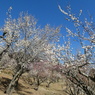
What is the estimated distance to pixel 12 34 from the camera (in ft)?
58.1

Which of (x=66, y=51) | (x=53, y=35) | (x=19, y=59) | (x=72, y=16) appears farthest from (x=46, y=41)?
(x=72, y=16)

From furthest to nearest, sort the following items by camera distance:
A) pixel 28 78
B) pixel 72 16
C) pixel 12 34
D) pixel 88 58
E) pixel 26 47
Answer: pixel 28 78, pixel 26 47, pixel 12 34, pixel 88 58, pixel 72 16

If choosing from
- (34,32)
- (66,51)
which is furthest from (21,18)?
(66,51)

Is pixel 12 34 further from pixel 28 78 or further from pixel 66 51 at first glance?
pixel 28 78

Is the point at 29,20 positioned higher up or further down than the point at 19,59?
higher up

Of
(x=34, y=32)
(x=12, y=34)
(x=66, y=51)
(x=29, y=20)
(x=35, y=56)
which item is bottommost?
(x=66, y=51)

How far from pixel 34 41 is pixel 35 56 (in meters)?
1.95

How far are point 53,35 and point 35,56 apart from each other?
4.32 m

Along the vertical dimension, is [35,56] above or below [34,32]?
below

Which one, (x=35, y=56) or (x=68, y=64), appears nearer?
(x=68, y=64)

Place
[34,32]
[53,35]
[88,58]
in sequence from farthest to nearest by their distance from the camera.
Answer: [53,35]
[34,32]
[88,58]

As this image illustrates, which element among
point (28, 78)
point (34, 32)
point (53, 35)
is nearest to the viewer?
point (34, 32)

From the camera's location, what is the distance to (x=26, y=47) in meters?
19.2

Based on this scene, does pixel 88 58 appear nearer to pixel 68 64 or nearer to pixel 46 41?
pixel 68 64
